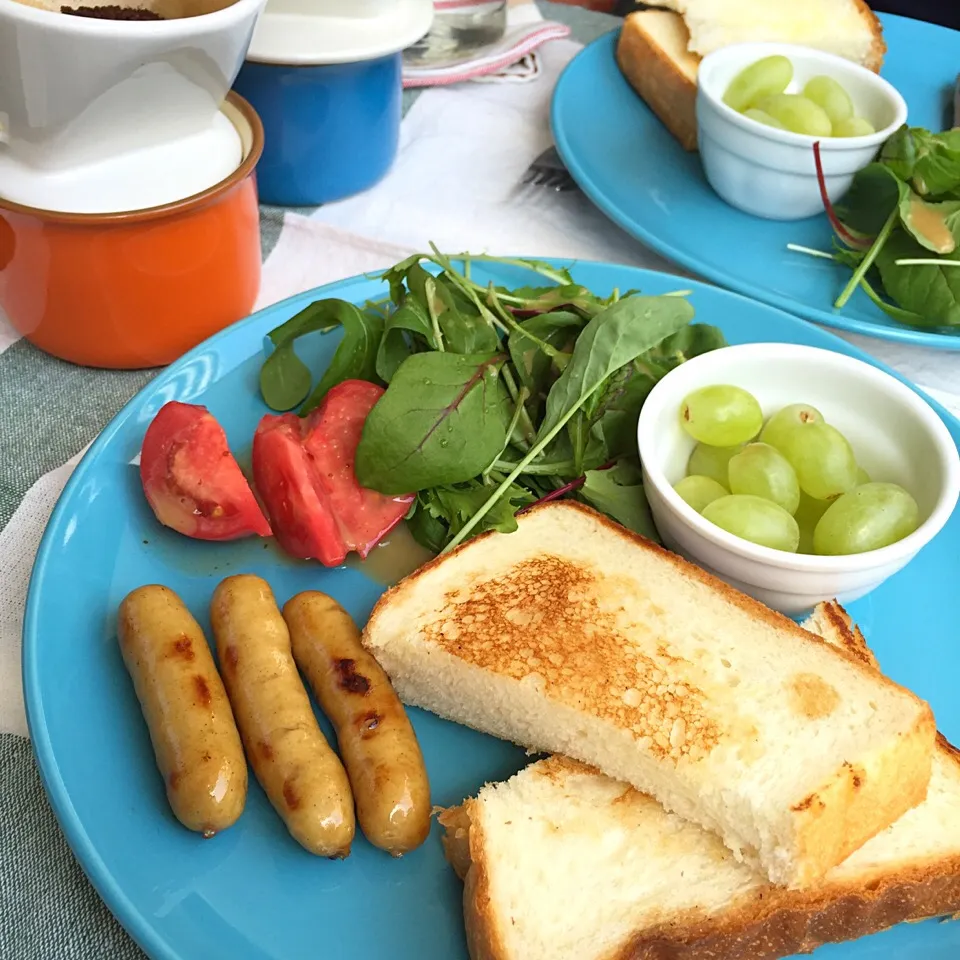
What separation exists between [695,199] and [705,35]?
57cm

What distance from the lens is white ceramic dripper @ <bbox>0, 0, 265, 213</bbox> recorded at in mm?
1416

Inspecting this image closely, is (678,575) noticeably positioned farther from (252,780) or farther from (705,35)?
(705,35)

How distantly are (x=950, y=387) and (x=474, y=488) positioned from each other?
115 cm

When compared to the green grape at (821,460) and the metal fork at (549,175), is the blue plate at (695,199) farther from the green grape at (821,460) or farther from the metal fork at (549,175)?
the green grape at (821,460)

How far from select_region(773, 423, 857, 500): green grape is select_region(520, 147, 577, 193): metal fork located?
124cm

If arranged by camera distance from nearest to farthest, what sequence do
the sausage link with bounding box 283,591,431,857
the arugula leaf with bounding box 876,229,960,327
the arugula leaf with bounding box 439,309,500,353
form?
the sausage link with bounding box 283,591,431,857 < the arugula leaf with bounding box 439,309,500,353 < the arugula leaf with bounding box 876,229,960,327

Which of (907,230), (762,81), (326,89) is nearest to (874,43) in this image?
(762,81)

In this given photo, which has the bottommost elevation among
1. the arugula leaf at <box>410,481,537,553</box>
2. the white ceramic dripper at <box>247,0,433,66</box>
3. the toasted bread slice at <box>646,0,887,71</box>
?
the arugula leaf at <box>410,481,537,553</box>

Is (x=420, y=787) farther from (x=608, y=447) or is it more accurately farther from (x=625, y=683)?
(x=608, y=447)

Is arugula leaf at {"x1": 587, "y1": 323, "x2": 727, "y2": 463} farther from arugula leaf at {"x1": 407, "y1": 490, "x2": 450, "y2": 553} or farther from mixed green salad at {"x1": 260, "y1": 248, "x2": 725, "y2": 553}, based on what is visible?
arugula leaf at {"x1": 407, "y1": 490, "x2": 450, "y2": 553}

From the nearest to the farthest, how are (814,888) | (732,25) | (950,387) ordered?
(814,888)
(950,387)
(732,25)

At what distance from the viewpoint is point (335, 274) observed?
233 cm

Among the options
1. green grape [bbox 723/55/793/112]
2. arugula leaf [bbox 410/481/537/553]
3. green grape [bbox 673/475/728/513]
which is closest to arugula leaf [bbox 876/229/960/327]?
green grape [bbox 723/55/793/112]

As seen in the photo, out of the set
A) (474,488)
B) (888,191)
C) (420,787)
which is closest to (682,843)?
(420,787)
